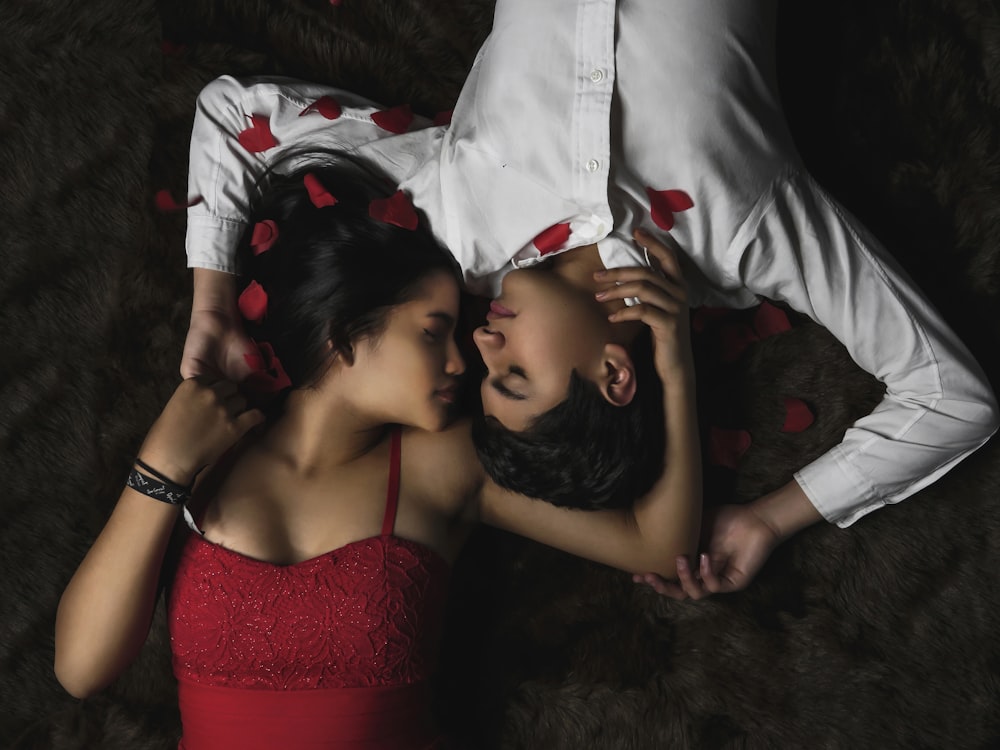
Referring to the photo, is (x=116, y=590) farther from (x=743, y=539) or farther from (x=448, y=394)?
(x=743, y=539)

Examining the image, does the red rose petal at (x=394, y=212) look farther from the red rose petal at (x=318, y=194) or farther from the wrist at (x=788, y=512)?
the wrist at (x=788, y=512)

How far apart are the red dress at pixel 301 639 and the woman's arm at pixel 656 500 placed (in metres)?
0.26

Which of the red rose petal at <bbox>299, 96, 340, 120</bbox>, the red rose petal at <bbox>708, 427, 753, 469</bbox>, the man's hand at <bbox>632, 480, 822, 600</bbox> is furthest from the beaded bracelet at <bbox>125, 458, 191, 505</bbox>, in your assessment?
the red rose petal at <bbox>708, 427, 753, 469</bbox>

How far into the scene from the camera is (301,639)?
4.68ft

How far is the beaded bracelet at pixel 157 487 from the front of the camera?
4.66ft

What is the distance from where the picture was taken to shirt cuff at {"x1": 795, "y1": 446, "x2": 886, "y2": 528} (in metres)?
1.59

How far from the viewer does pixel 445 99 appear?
1.79m

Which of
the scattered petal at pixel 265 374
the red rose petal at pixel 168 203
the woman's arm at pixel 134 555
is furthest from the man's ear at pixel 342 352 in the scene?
the red rose petal at pixel 168 203

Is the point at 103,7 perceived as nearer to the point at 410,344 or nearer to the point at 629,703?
the point at 410,344

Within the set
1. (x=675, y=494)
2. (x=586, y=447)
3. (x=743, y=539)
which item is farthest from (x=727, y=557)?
(x=586, y=447)

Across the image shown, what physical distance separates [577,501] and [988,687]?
921 mm

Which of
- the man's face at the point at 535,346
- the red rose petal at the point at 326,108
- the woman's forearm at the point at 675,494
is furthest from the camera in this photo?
the red rose petal at the point at 326,108

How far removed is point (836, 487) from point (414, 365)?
848mm

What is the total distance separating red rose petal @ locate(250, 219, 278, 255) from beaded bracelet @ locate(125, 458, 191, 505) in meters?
0.46
